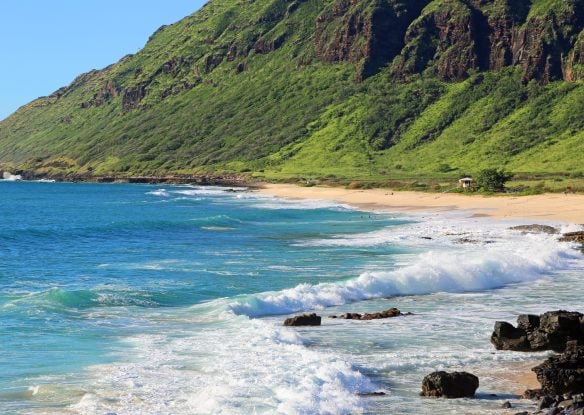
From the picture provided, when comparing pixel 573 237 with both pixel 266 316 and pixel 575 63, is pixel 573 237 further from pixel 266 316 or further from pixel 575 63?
pixel 575 63

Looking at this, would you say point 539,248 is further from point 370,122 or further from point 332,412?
point 370,122

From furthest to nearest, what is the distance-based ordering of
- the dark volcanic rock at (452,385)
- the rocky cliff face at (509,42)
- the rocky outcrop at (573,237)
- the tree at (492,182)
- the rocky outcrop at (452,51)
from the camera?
the rocky outcrop at (452,51)
the rocky cliff face at (509,42)
the tree at (492,182)
the rocky outcrop at (573,237)
the dark volcanic rock at (452,385)

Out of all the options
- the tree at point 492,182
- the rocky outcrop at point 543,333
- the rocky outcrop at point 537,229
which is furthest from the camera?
the tree at point 492,182

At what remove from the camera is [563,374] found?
1800 cm

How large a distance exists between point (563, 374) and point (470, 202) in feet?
221

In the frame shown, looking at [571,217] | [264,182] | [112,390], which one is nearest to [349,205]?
[571,217]

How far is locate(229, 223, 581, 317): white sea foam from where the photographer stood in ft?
99.0

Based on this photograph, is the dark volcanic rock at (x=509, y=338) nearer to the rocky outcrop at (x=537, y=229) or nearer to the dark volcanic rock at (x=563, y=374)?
the dark volcanic rock at (x=563, y=374)

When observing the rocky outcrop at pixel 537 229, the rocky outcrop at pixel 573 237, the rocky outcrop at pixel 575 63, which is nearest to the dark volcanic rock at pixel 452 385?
the rocky outcrop at pixel 573 237

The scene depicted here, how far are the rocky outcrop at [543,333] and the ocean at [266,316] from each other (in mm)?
531

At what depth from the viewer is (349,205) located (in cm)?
9181

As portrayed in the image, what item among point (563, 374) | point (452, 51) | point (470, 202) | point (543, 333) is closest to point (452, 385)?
point (563, 374)

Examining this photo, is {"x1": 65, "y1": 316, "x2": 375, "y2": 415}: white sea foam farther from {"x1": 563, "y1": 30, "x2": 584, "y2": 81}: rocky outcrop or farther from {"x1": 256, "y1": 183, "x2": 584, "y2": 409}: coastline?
{"x1": 563, "y1": 30, "x2": 584, "y2": 81}: rocky outcrop

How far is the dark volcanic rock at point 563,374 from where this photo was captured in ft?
58.5
